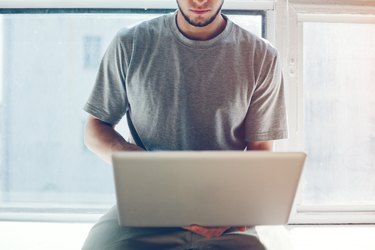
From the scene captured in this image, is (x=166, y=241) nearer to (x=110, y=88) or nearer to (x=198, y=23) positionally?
(x=110, y=88)

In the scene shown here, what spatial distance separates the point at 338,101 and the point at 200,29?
2.07 ft

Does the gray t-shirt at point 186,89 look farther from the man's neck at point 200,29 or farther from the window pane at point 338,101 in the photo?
the window pane at point 338,101

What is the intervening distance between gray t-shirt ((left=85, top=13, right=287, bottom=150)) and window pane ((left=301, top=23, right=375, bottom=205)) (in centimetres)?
34

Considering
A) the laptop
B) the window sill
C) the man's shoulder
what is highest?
the man's shoulder

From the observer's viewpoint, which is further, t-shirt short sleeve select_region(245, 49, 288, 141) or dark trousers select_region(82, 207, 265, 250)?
t-shirt short sleeve select_region(245, 49, 288, 141)

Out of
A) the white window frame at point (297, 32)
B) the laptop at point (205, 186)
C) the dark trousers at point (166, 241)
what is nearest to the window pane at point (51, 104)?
the white window frame at point (297, 32)

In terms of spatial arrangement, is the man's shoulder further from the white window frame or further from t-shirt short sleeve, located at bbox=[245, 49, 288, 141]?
the white window frame

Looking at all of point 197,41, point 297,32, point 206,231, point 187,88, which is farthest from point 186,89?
point 297,32

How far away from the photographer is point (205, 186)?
76cm

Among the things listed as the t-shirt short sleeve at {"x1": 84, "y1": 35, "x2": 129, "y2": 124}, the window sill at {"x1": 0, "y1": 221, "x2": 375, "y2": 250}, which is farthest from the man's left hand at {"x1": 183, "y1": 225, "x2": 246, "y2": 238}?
the t-shirt short sleeve at {"x1": 84, "y1": 35, "x2": 129, "y2": 124}

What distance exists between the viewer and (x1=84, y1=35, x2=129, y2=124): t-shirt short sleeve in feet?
4.02

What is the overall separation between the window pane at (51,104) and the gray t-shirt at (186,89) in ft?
1.10

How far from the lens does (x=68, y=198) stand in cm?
160

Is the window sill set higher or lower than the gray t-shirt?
lower
